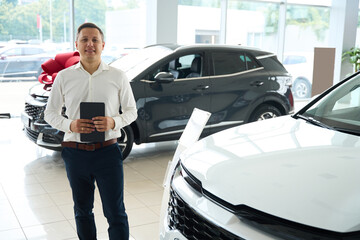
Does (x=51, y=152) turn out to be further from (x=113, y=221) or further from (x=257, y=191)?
(x=257, y=191)

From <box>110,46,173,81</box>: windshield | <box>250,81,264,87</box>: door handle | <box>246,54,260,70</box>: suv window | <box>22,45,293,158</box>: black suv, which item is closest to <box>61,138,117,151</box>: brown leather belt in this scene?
<box>22,45,293,158</box>: black suv

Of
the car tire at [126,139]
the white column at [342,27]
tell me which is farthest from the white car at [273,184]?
the white column at [342,27]

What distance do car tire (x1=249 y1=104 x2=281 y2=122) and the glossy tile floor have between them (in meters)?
1.27

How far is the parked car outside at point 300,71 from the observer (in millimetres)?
11930

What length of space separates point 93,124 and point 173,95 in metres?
2.83

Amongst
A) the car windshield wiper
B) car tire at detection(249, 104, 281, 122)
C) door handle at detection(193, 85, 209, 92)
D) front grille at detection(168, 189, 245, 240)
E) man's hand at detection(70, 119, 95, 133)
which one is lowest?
car tire at detection(249, 104, 281, 122)

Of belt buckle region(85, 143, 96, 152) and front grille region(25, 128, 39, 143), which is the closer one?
belt buckle region(85, 143, 96, 152)

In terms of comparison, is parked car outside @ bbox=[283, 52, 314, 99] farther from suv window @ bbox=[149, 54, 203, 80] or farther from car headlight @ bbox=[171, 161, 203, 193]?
car headlight @ bbox=[171, 161, 203, 193]

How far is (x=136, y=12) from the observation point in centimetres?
958

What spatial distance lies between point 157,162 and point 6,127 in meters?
3.36

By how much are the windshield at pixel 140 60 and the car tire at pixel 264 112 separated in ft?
4.95

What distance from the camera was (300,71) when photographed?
1200cm

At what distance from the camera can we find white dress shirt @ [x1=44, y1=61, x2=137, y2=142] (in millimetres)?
2436

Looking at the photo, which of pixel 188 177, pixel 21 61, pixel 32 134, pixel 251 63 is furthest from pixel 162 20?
pixel 188 177
